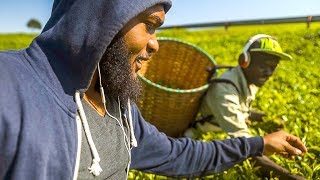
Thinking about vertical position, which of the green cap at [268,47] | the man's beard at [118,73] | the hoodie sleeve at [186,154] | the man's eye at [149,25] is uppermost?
the man's eye at [149,25]

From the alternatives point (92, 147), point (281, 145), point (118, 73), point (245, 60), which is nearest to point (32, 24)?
point (245, 60)

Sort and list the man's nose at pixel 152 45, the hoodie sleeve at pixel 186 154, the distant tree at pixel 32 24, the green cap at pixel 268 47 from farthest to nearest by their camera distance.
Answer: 1. the distant tree at pixel 32 24
2. the green cap at pixel 268 47
3. the hoodie sleeve at pixel 186 154
4. the man's nose at pixel 152 45

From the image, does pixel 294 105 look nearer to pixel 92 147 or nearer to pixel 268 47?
pixel 268 47

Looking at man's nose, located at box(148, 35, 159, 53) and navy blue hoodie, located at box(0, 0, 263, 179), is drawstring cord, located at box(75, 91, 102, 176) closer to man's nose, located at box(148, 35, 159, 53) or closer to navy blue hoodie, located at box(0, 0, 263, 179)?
navy blue hoodie, located at box(0, 0, 263, 179)

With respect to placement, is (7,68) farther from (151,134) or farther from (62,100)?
(151,134)

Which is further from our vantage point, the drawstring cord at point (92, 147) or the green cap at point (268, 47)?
the green cap at point (268, 47)

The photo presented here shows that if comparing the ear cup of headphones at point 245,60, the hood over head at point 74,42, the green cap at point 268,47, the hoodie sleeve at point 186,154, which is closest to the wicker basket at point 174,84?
the ear cup of headphones at point 245,60

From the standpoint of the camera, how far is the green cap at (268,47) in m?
3.99

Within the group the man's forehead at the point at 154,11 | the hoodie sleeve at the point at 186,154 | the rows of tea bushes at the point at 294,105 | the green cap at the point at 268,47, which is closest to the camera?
the man's forehead at the point at 154,11

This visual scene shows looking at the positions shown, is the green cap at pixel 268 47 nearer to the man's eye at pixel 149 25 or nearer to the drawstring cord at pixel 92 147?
the man's eye at pixel 149 25

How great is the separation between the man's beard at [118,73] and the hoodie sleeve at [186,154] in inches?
16.0

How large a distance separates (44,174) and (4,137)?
0.23 metres

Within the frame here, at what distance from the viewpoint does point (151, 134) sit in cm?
262

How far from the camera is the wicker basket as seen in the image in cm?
443
